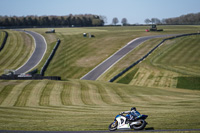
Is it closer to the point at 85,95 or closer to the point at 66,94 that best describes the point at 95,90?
the point at 85,95

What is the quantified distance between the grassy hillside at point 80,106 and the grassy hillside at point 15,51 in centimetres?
4005

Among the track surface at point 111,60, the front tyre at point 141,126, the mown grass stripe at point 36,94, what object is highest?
the front tyre at point 141,126

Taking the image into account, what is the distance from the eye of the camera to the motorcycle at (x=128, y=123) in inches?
745

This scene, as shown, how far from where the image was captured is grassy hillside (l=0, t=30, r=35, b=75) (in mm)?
86569

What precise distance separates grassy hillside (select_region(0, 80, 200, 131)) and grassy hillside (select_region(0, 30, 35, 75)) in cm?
4005

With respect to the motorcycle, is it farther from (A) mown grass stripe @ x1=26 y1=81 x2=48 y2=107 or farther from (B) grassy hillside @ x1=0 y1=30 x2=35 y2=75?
(B) grassy hillside @ x1=0 y1=30 x2=35 y2=75

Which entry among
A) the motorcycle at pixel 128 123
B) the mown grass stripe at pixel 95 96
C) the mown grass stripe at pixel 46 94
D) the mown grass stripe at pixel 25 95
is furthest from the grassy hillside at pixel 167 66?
the motorcycle at pixel 128 123

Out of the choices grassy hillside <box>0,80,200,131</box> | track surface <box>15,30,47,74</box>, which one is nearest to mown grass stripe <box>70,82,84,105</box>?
grassy hillside <box>0,80,200,131</box>

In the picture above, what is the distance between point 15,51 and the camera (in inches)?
3915

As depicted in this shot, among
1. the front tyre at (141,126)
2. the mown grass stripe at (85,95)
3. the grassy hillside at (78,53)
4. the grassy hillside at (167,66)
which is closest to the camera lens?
the front tyre at (141,126)

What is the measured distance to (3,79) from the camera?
5406 centimetres

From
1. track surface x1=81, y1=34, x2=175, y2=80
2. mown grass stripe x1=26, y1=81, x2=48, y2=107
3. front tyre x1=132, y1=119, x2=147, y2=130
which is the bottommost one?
track surface x1=81, y1=34, x2=175, y2=80

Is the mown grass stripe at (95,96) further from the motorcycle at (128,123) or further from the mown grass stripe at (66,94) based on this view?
the motorcycle at (128,123)

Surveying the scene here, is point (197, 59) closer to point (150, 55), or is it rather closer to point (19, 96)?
point (150, 55)
